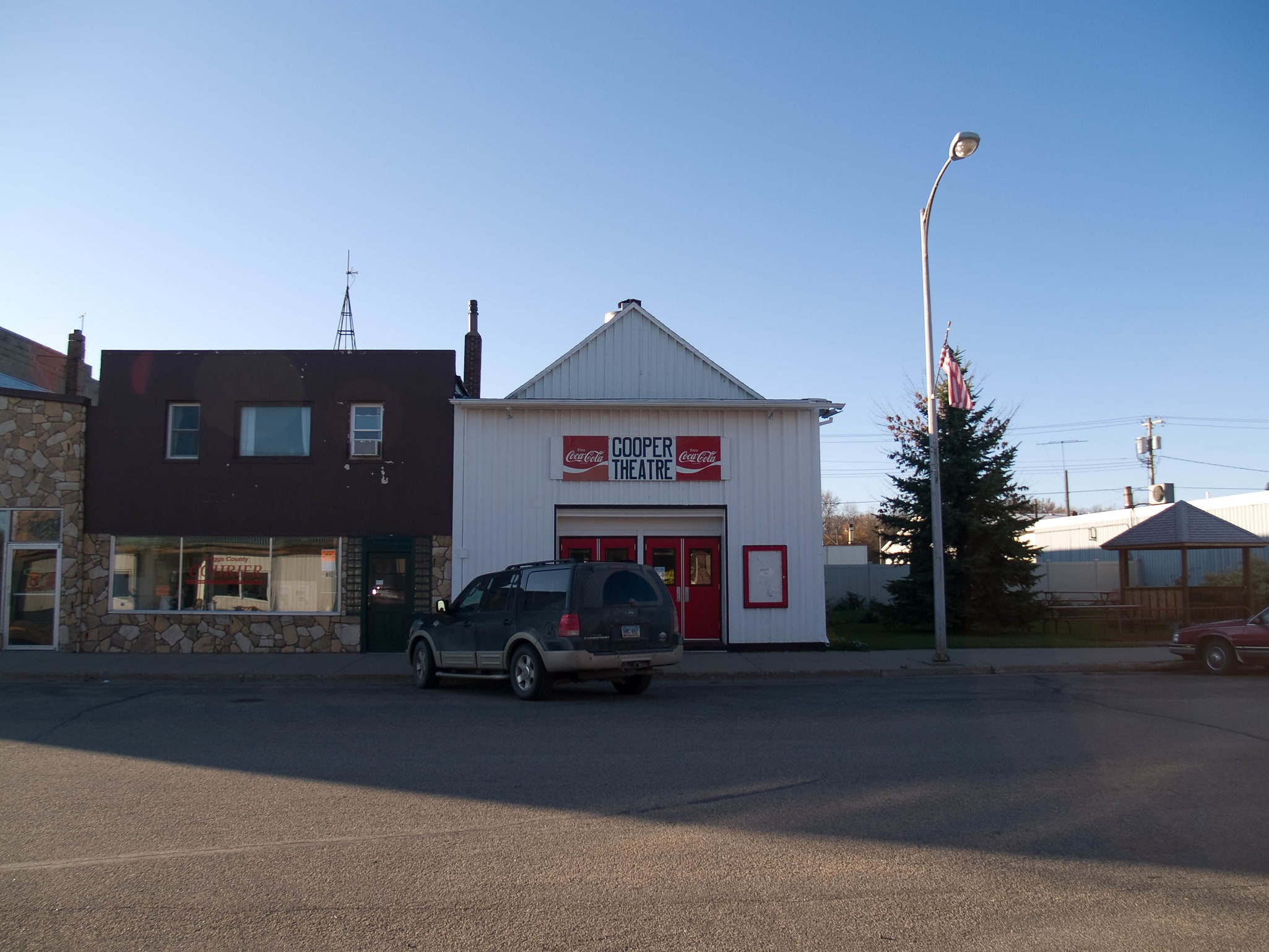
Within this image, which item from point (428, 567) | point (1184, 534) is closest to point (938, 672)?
point (428, 567)

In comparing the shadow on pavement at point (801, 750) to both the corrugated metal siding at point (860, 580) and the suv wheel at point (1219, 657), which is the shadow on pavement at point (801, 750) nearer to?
the suv wheel at point (1219, 657)

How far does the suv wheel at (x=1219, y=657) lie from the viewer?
1631 cm

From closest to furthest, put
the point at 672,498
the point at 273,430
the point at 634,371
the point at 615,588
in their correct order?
the point at 615,588
the point at 672,498
the point at 273,430
the point at 634,371

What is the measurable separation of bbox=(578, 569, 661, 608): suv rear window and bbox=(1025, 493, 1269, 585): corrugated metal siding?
1937 cm

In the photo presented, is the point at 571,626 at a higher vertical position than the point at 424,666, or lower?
higher

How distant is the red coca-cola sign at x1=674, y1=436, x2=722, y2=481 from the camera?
67.6 ft

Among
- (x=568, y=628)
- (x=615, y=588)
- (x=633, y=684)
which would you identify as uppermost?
(x=615, y=588)

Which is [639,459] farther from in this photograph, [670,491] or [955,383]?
[955,383]

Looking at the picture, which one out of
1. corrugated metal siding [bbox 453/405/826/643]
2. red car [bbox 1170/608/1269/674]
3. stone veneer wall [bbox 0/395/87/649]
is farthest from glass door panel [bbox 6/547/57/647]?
red car [bbox 1170/608/1269/674]

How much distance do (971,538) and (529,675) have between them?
57.5 feet

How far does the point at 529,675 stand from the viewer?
44.4 ft

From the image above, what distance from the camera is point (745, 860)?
5992mm

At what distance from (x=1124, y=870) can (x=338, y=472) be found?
17674 millimetres

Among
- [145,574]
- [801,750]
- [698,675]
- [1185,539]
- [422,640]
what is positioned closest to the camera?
[801,750]
